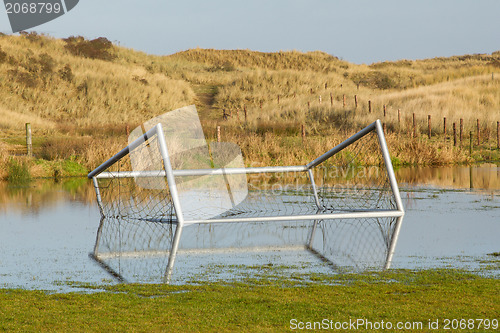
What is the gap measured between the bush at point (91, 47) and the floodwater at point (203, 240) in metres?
55.5

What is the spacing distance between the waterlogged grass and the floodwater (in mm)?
633

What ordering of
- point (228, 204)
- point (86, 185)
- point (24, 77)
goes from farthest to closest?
point (24, 77)
point (86, 185)
point (228, 204)

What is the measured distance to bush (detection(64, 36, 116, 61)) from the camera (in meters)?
71.6

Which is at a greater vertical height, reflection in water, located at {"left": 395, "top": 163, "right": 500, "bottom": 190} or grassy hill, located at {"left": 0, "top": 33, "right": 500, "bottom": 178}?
grassy hill, located at {"left": 0, "top": 33, "right": 500, "bottom": 178}

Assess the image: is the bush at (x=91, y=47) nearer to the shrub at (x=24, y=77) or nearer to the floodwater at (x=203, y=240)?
the shrub at (x=24, y=77)

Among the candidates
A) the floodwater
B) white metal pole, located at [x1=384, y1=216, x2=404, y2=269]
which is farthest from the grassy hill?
white metal pole, located at [x1=384, y1=216, x2=404, y2=269]

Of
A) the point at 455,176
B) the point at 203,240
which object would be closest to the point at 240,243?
the point at 203,240

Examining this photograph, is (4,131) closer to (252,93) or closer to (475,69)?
(252,93)

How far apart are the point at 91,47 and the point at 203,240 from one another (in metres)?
65.3

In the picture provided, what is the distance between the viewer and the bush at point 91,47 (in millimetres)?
71562

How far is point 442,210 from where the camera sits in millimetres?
14328

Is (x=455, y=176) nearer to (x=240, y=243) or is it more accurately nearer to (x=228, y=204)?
(x=228, y=204)

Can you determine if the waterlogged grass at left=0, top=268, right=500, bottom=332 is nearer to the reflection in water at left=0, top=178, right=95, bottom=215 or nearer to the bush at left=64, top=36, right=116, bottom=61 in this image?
the reflection in water at left=0, top=178, right=95, bottom=215

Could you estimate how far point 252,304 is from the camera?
646cm
